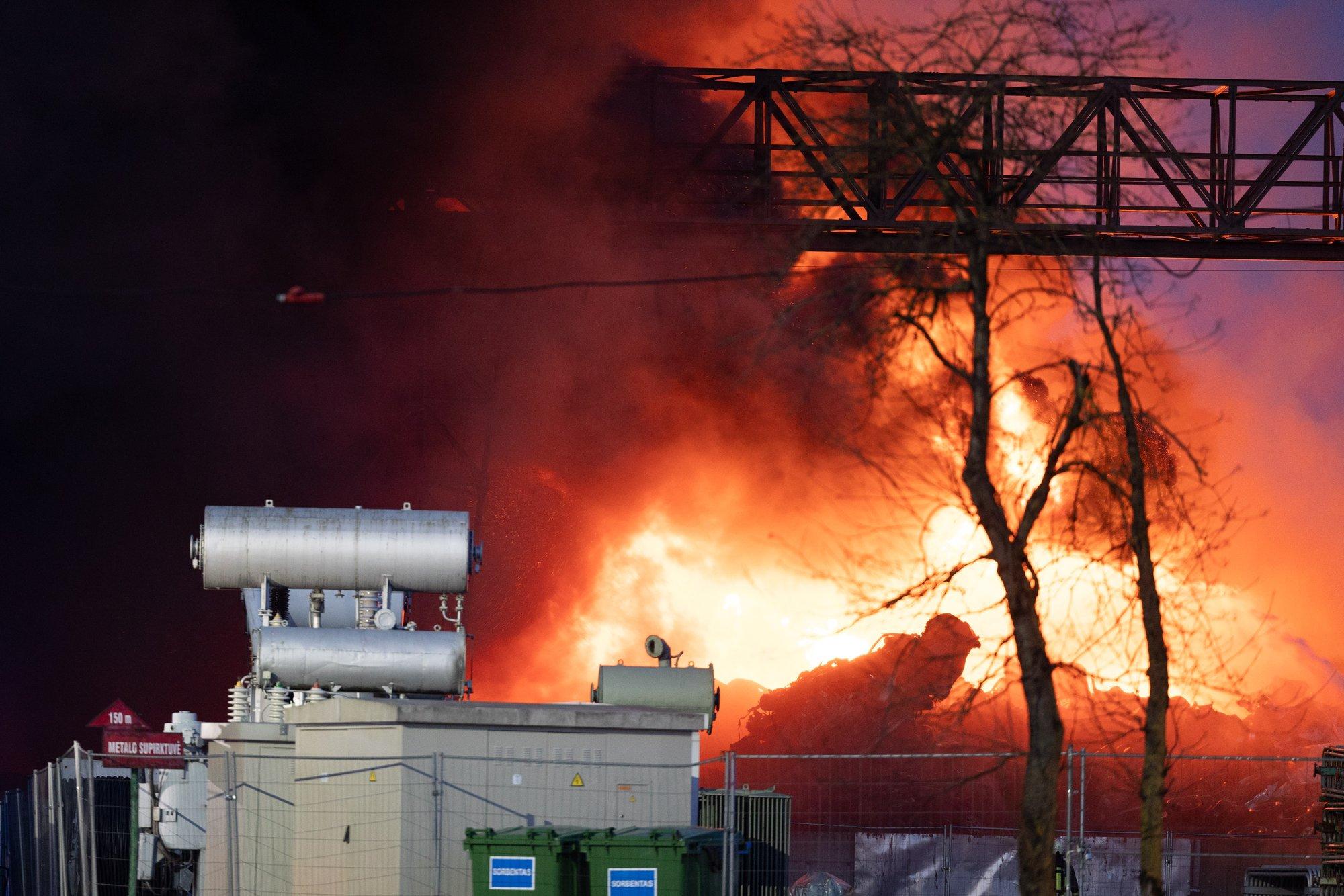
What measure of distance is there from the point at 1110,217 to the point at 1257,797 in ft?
28.9

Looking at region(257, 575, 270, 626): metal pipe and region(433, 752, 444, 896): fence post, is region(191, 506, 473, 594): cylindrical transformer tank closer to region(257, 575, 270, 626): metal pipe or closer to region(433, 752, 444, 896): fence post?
region(257, 575, 270, 626): metal pipe

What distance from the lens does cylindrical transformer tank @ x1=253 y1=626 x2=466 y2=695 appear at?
1499 centimetres

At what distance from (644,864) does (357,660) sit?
14.7ft

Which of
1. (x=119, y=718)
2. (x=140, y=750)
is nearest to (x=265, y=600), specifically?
(x=119, y=718)

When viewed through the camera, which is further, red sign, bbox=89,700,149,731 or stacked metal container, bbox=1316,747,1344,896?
red sign, bbox=89,700,149,731

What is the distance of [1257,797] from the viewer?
72.4 feet

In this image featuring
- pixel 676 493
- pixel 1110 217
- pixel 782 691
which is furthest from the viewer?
pixel 676 493

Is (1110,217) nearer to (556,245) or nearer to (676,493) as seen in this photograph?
(556,245)

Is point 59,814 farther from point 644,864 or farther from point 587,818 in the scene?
point 644,864

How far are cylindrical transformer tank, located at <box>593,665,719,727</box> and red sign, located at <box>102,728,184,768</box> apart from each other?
380 centimetres

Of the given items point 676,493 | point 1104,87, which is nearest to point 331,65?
point 676,493

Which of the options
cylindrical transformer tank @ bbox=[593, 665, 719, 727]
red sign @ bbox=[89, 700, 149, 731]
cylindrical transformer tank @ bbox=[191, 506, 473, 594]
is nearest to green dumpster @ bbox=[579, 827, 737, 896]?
cylindrical transformer tank @ bbox=[593, 665, 719, 727]

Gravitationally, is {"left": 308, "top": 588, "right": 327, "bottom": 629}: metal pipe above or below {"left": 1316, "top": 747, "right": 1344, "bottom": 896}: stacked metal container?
above

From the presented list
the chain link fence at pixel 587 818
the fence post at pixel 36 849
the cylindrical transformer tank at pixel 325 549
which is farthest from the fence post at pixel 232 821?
the cylindrical transformer tank at pixel 325 549
